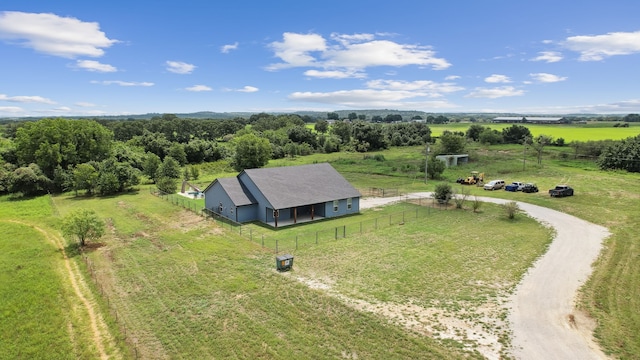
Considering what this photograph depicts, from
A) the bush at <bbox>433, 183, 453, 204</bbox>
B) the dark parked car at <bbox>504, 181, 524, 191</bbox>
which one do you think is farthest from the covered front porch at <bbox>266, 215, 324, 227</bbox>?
the dark parked car at <bbox>504, 181, 524, 191</bbox>

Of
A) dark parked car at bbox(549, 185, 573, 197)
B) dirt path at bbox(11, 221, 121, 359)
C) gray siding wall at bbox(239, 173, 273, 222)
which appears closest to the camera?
dirt path at bbox(11, 221, 121, 359)

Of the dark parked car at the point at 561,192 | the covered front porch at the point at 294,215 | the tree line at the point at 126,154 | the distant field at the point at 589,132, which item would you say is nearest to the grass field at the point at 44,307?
the covered front porch at the point at 294,215

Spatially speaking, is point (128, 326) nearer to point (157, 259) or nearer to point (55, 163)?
point (157, 259)

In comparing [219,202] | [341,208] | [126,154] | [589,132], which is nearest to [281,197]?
[341,208]

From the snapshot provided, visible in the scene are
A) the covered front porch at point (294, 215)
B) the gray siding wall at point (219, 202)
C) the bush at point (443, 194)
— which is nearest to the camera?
the covered front porch at point (294, 215)

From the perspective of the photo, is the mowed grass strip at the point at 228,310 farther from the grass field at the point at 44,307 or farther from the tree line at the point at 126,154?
the tree line at the point at 126,154

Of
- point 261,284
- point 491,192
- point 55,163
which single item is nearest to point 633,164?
point 491,192

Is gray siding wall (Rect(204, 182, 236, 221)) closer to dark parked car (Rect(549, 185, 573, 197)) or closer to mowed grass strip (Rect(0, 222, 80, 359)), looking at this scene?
mowed grass strip (Rect(0, 222, 80, 359))
